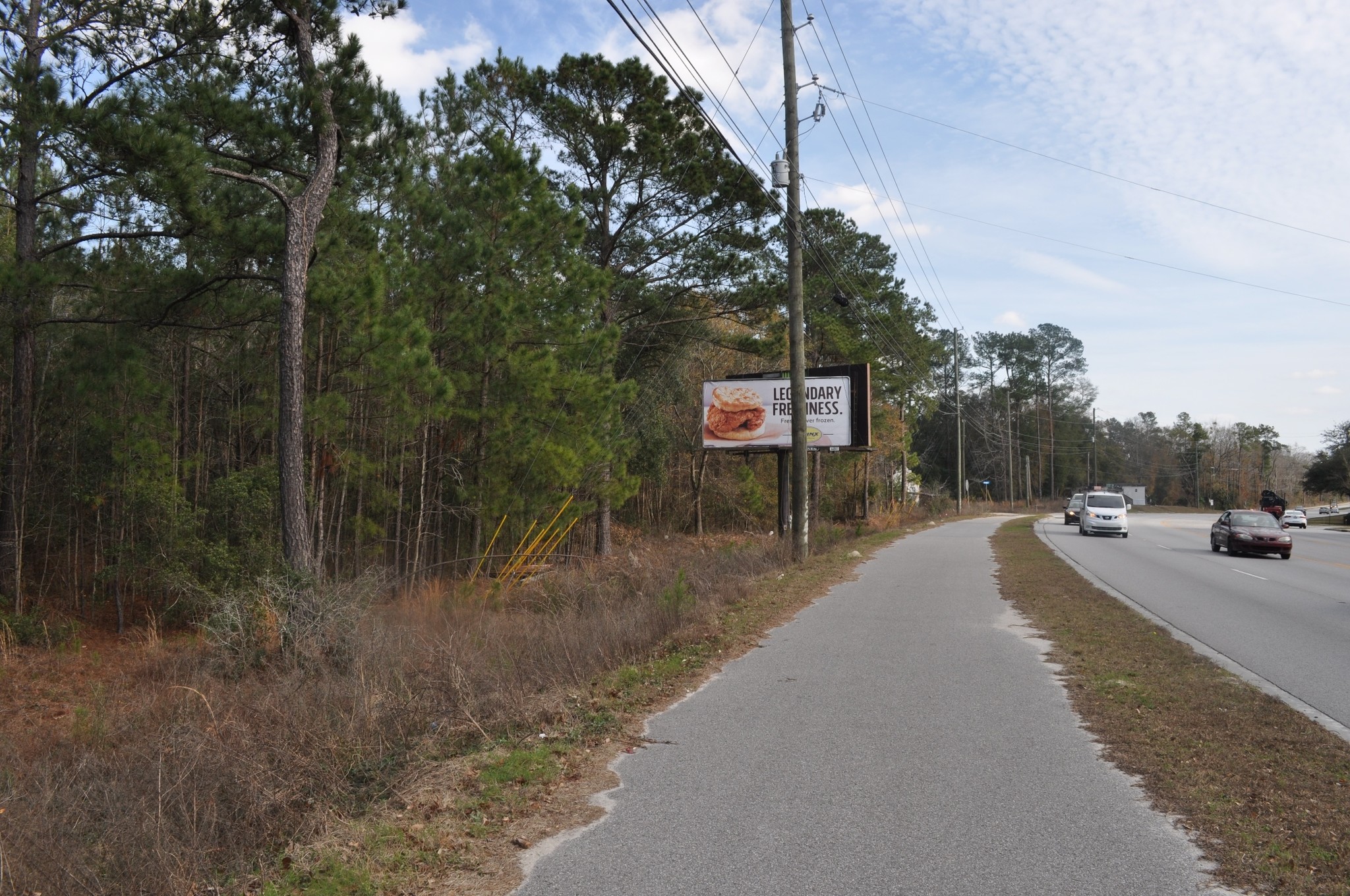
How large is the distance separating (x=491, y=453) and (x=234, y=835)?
626 inches

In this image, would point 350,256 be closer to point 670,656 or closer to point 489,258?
point 489,258

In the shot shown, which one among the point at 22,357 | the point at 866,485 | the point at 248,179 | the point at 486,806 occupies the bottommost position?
the point at 486,806

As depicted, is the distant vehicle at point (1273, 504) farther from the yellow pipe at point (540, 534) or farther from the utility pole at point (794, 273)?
the yellow pipe at point (540, 534)

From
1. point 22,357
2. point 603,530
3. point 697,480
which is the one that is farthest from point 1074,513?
point 22,357

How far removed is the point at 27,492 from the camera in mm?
18156

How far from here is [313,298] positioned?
15.0 meters

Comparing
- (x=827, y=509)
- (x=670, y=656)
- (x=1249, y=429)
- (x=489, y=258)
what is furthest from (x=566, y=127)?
(x=1249, y=429)

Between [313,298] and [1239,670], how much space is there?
548 inches

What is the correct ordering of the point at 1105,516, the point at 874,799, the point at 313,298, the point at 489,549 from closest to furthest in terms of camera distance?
the point at 874,799 < the point at 313,298 < the point at 489,549 < the point at 1105,516

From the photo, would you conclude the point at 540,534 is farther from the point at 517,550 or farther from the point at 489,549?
the point at 489,549

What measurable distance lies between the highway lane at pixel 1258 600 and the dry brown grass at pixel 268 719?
6445 mm

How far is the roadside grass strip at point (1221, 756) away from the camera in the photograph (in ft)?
15.0

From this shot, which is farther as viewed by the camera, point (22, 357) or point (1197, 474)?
point (1197, 474)

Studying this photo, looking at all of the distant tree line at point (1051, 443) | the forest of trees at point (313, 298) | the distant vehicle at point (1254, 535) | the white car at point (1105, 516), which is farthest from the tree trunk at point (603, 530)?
the distant tree line at point (1051, 443)
